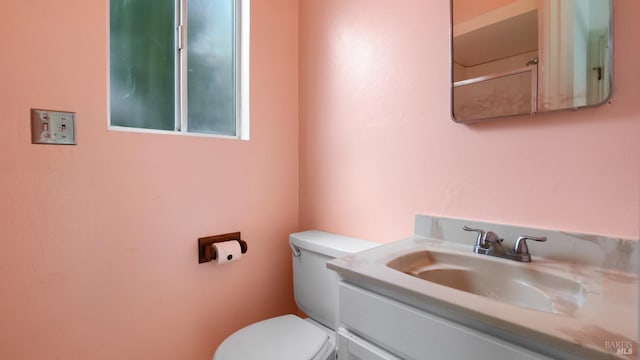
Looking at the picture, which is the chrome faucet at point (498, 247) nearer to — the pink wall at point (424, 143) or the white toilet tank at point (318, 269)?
the pink wall at point (424, 143)

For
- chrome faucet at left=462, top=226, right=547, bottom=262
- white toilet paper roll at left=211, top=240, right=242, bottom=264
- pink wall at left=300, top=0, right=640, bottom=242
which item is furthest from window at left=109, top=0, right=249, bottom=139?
chrome faucet at left=462, top=226, right=547, bottom=262

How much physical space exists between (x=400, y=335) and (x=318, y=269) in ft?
2.23

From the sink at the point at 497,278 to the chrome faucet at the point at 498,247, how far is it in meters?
0.02

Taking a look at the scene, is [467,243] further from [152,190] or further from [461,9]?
[152,190]

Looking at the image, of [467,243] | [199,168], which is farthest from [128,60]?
[467,243]

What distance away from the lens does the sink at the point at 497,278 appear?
700 millimetres

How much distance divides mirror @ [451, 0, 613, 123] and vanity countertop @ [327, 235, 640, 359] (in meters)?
0.45

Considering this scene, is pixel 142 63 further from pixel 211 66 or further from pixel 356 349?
pixel 356 349

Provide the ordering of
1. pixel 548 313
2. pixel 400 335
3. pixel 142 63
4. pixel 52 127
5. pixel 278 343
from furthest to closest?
pixel 142 63 < pixel 278 343 < pixel 52 127 < pixel 400 335 < pixel 548 313

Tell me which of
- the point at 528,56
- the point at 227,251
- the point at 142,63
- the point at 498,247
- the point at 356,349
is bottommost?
the point at 356,349

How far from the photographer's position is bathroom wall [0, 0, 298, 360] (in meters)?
0.94

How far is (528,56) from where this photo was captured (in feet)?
2.89

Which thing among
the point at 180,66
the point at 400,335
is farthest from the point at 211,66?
the point at 400,335

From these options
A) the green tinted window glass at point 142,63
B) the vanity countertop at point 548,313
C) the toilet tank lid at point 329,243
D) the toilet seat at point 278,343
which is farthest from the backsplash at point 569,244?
the green tinted window glass at point 142,63
